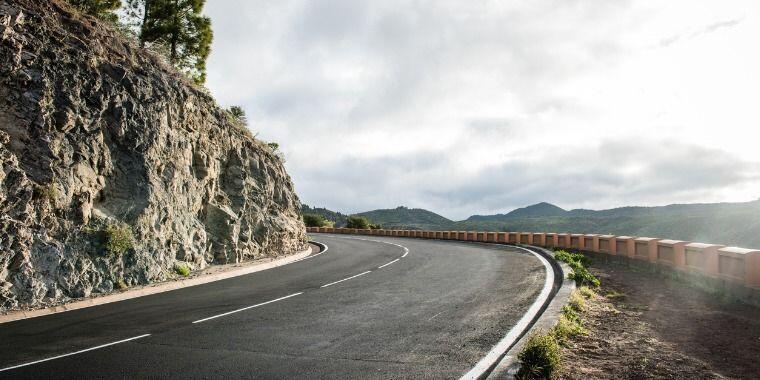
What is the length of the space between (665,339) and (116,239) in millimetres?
12586

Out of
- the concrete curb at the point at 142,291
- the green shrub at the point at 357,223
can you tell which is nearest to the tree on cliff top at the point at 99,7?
the concrete curb at the point at 142,291

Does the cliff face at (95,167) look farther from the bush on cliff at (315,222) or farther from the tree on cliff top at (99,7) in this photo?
the bush on cliff at (315,222)

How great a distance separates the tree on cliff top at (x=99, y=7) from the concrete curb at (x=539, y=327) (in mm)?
19489

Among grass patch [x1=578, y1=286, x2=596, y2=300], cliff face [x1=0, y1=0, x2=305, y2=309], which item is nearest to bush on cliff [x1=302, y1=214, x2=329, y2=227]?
cliff face [x1=0, y1=0, x2=305, y2=309]

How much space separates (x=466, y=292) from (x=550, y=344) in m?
5.11

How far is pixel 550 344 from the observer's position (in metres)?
4.86

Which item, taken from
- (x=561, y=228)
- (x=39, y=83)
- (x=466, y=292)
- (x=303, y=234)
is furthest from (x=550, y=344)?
(x=561, y=228)

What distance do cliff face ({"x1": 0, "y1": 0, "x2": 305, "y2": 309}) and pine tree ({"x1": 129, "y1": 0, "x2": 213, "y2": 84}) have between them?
11.9 metres

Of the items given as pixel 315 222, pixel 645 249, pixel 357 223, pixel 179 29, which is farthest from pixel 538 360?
pixel 315 222

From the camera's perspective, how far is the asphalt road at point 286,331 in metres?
5.28

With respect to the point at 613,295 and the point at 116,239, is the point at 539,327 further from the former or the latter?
the point at 116,239

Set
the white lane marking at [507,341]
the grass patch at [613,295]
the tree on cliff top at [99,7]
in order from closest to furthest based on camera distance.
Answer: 1. the white lane marking at [507,341]
2. the grass patch at [613,295]
3. the tree on cliff top at [99,7]

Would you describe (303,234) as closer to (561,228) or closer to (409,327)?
(409,327)

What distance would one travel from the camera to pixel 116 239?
12.1 meters
